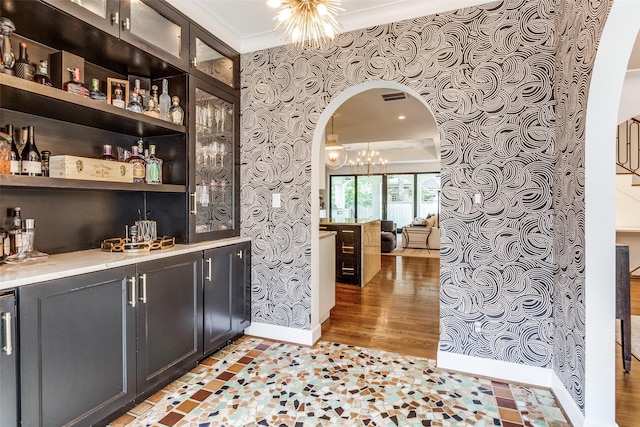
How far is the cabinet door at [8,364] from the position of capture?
4.43 feet

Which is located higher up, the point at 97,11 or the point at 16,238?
the point at 97,11

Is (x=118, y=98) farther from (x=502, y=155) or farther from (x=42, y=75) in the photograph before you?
(x=502, y=155)

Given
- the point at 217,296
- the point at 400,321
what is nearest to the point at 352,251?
the point at 400,321

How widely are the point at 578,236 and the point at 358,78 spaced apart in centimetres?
192

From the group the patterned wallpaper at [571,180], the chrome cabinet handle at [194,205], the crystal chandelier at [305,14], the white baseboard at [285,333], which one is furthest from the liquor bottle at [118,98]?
the patterned wallpaper at [571,180]

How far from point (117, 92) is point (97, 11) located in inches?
18.2

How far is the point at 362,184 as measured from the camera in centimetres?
1227

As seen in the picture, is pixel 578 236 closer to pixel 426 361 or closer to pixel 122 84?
pixel 426 361

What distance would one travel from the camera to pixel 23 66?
5.70 feet

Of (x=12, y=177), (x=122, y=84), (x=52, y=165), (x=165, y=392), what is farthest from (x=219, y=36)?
(x=165, y=392)

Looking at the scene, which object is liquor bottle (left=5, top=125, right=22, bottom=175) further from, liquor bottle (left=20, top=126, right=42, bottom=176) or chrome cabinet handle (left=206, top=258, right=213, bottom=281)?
chrome cabinet handle (left=206, top=258, right=213, bottom=281)

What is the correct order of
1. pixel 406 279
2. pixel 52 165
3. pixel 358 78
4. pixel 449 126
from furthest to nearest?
pixel 406 279, pixel 358 78, pixel 449 126, pixel 52 165

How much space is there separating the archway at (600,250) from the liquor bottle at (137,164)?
2.76m

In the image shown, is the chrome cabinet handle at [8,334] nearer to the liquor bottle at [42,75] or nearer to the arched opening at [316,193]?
the liquor bottle at [42,75]
